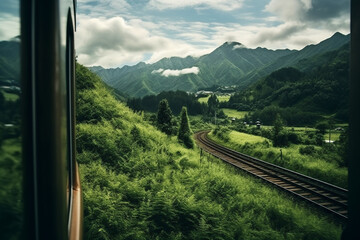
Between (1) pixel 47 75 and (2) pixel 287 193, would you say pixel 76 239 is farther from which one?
(2) pixel 287 193

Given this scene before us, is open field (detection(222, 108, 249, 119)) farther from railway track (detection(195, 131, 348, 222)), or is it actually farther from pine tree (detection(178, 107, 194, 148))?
railway track (detection(195, 131, 348, 222))

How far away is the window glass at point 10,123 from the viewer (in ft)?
2.11

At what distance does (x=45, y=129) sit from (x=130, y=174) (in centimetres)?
896

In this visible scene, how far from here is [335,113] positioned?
3452 inches

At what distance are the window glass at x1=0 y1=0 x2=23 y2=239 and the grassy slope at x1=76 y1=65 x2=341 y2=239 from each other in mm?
4752

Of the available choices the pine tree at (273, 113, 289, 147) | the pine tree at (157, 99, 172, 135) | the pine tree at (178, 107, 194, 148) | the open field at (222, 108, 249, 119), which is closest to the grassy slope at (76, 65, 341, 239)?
the pine tree at (157, 99, 172, 135)

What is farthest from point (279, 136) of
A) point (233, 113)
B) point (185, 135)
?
point (233, 113)

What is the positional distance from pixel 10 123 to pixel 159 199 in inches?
262

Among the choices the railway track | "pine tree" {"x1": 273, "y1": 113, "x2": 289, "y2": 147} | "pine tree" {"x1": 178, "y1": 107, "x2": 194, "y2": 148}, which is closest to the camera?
the railway track

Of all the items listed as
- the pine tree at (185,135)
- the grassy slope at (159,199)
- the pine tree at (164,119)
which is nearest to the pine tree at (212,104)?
the pine tree at (185,135)

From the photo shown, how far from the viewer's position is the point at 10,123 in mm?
668

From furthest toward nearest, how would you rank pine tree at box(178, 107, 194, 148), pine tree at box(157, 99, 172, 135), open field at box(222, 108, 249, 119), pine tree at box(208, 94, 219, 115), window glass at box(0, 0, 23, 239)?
open field at box(222, 108, 249, 119) < pine tree at box(208, 94, 219, 115) < pine tree at box(178, 107, 194, 148) < pine tree at box(157, 99, 172, 135) < window glass at box(0, 0, 23, 239)

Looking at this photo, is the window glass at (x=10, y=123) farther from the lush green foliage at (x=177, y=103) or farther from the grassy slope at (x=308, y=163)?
the lush green foliage at (x=177, y=103)

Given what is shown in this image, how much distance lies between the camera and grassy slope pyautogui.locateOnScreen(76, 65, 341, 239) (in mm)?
5977
